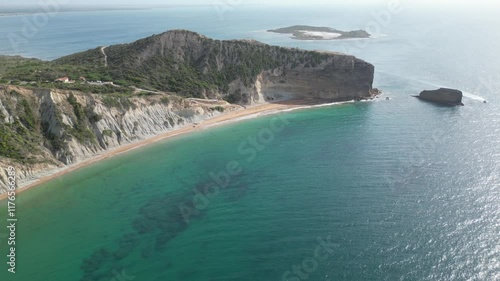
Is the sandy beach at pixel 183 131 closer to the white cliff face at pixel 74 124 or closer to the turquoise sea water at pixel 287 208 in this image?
the white cliff face at pixel 74 124

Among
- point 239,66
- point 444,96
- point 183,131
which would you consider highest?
point 239,66

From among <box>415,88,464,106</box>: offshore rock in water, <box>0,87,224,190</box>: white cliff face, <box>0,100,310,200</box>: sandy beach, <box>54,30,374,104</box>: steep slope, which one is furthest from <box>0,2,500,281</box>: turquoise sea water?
<box>54,30,374,104</box>: steep slope

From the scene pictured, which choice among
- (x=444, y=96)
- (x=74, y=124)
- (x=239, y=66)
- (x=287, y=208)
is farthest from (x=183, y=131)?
(x=444, y=96)

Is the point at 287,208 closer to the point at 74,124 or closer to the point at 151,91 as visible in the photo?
the point at 74,124

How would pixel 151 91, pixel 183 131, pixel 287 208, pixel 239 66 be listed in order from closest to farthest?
→ 1. pixel 287 208
2. pixel 183 131
3. pixel 151 91
4. pixel 239 66

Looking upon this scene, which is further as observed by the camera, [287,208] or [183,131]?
[183,131]

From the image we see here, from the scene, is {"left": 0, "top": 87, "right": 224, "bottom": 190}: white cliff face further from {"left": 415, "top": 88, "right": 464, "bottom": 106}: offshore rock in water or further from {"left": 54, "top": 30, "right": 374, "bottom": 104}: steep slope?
{"left": 415, "top": 88, "right": 464, "bottom": 106}: offshore rock in water
